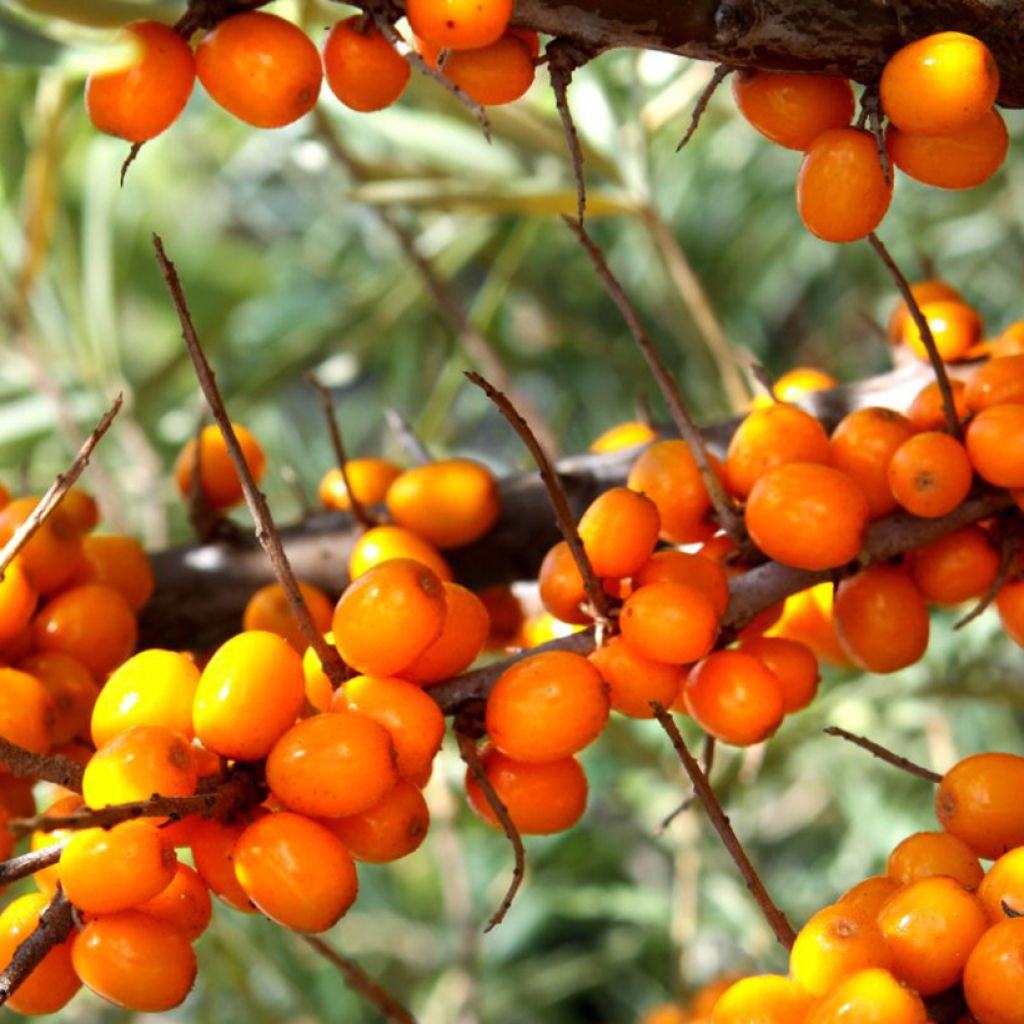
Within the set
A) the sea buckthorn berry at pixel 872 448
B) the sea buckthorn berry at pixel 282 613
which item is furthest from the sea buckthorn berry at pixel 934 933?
the sea buckthorn berry at pixel 282 613

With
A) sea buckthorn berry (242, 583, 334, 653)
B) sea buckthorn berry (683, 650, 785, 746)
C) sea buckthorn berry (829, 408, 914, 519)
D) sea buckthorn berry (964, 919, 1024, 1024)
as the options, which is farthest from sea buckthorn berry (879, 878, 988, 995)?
sea buckthorn berry (242, 583, 334, 653)

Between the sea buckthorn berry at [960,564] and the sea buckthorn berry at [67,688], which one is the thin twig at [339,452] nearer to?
the sea buckthorn berry at [67,688]

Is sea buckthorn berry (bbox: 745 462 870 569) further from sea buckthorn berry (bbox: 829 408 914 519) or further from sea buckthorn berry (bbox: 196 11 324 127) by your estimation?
sea buckthorn berry (bbox: 196 11 324 127)

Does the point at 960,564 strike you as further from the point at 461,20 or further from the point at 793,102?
the point at 461,20

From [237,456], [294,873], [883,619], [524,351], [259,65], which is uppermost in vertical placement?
[259,65]

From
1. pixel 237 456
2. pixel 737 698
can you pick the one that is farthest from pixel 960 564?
pixel 237 456

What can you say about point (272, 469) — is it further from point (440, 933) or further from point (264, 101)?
point (264, 101)

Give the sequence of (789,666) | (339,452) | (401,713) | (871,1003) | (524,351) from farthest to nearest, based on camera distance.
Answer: (524,351)
(339,452)
(789,666)
(401,713)
(871,1003)
